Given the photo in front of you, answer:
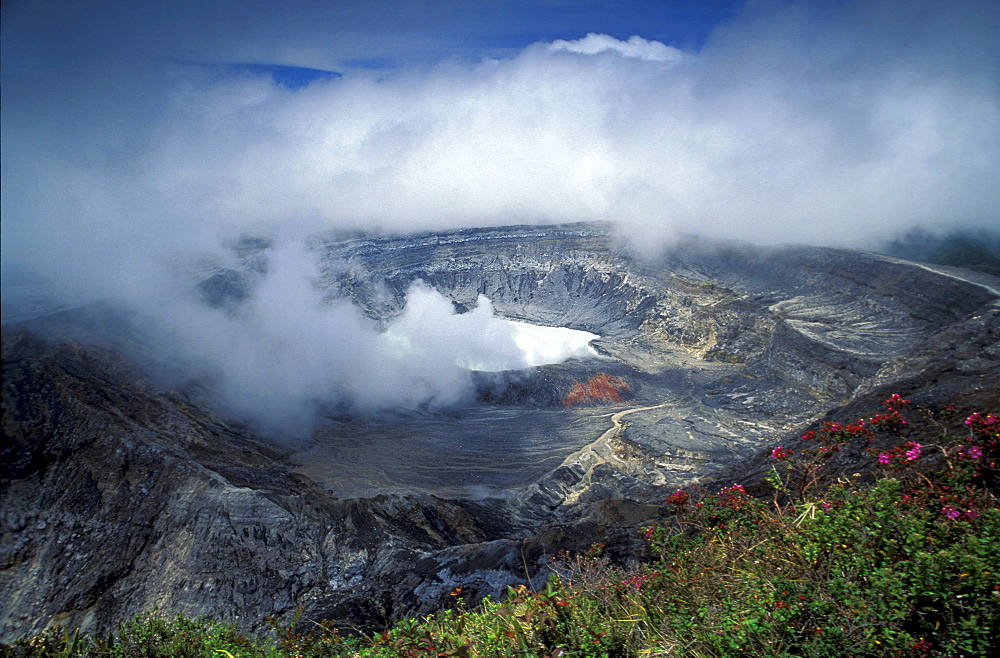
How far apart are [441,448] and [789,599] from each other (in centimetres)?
3063

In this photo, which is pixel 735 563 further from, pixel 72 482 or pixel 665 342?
pixel 665 342

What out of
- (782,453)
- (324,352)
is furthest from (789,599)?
(324,352)

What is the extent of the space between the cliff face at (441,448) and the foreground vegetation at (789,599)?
5.37m

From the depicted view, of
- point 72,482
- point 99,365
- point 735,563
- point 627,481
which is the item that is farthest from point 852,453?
point 99,365

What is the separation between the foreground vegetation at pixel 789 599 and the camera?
4121 millimetres

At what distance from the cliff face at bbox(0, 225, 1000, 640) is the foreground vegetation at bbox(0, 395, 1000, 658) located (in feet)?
17.6

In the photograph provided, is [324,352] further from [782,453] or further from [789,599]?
[789,599]

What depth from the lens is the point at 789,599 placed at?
4699mm

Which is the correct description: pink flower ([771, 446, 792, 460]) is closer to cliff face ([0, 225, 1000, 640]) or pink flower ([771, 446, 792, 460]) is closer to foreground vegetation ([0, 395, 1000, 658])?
foreground vegetation ([0, 395, 1000, 658])

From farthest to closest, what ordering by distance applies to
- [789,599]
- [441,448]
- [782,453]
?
1. [441,448]
2. [782,453]
3. [789,599]

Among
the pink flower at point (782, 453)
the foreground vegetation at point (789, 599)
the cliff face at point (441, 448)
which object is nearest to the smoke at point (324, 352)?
the cliff face at point (441, 448)

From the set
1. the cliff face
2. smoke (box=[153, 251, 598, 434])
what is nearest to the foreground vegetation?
the cliff face

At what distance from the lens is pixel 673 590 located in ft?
19.6

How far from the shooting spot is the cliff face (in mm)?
→ 15789
